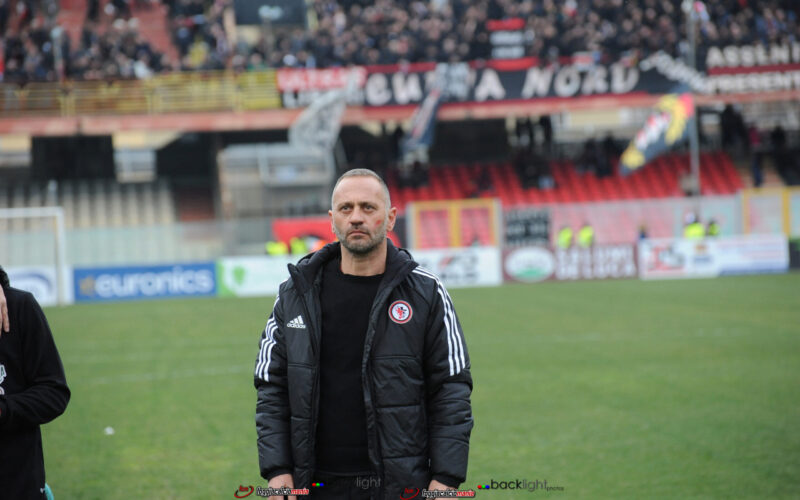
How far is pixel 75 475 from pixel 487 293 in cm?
1771

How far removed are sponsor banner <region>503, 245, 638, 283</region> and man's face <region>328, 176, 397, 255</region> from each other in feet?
81.0

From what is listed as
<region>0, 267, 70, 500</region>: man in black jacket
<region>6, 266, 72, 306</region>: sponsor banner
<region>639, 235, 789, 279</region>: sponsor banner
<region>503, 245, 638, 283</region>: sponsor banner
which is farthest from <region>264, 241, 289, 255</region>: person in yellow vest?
<region>0, 267, 70, 500</region>: man in black jacket

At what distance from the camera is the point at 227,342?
51.0ft

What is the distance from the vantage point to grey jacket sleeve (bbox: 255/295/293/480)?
3.66 meters

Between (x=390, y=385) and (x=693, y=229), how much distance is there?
2702cm

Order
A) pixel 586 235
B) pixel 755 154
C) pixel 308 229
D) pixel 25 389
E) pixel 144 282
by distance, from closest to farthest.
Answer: pixel 25 389 < pixel 144 282 < pixel 308 229 < pixel 586 235 < pixel 755 154

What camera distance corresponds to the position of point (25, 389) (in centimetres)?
360

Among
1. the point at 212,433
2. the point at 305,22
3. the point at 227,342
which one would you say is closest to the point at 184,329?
the point at 227,342

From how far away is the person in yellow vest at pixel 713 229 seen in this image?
29438 mm

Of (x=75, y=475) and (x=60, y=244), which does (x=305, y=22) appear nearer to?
(x=60, y=244)

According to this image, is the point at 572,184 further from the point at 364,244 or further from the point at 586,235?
the point at 364,244

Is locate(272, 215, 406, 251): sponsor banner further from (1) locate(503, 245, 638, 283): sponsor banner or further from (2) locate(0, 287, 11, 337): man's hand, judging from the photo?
(2) locate(0, 287, 11, 337): man's hand

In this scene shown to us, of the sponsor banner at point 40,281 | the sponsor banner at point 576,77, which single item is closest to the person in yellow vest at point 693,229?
the sponsor banner at point 576,77

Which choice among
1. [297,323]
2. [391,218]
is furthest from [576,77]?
[297,323]
